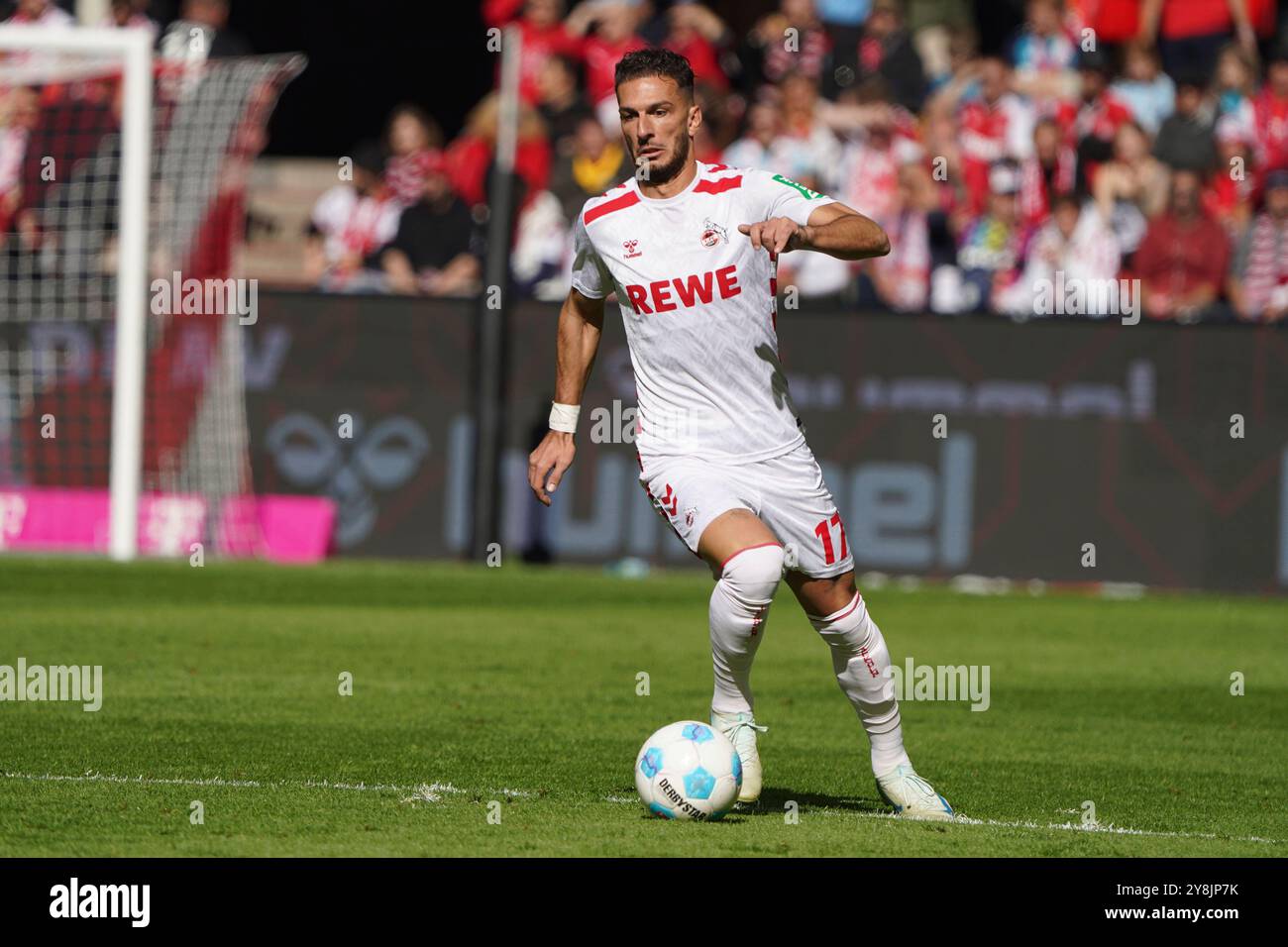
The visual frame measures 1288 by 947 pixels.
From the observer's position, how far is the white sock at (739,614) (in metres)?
7.24

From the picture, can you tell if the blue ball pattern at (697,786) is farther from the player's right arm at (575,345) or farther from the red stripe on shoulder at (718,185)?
the red stripe on shoulder at (718,185)

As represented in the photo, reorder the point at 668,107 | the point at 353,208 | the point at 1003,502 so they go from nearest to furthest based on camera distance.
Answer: the point at 668,107
the point at 1003,502
the point at 353,208

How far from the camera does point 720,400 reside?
762 centimetres

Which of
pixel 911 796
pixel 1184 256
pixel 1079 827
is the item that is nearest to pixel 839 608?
pixel 911 796

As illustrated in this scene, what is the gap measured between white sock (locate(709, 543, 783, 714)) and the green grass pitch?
45cm

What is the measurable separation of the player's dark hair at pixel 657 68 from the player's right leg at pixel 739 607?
1.45 meters

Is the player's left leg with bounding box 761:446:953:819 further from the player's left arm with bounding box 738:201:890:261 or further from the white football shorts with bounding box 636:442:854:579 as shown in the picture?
the player's left arm with bounding box 738:201:890:261

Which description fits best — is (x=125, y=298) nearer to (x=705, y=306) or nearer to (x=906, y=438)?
(x=906, y=438)

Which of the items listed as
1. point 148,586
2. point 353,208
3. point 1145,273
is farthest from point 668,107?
point 353,208

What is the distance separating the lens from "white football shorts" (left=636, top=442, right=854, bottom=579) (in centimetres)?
749

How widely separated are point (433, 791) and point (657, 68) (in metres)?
2.56
